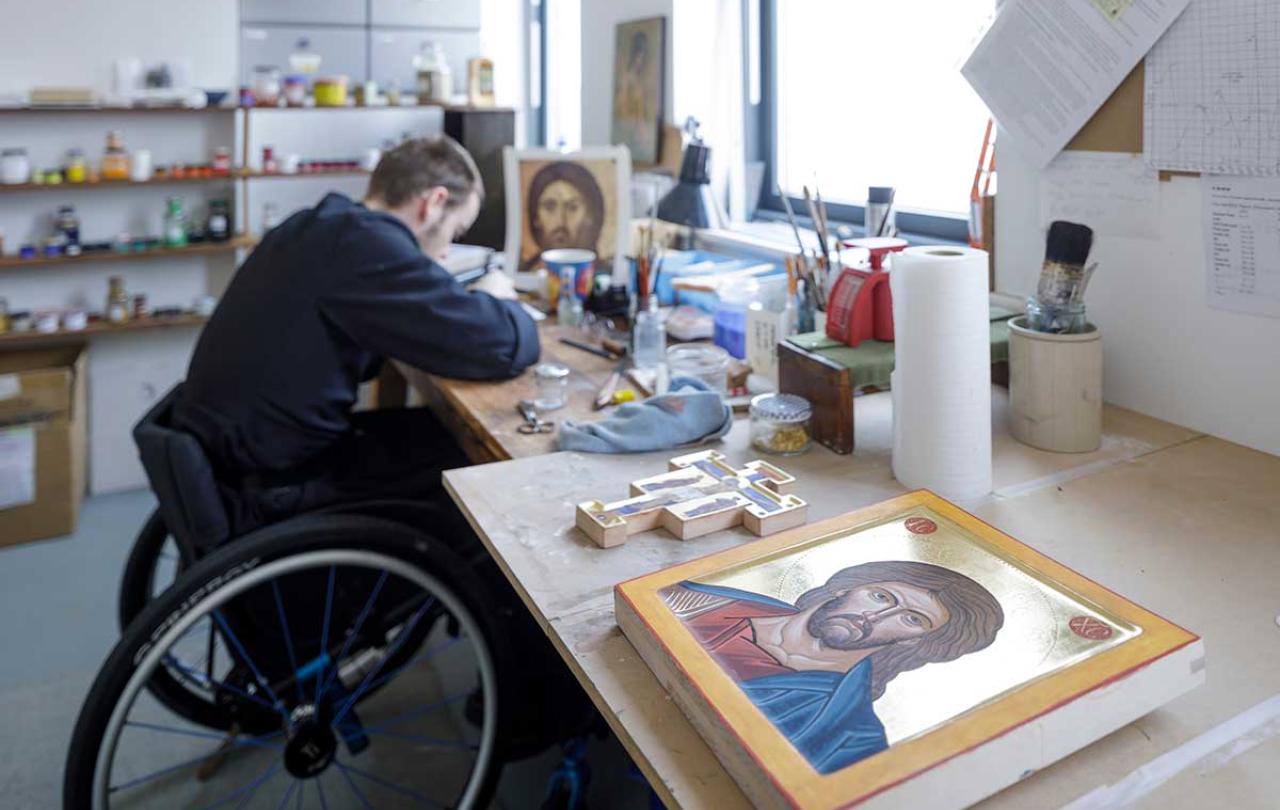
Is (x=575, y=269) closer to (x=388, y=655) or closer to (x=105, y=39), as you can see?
(x=388, y=655)

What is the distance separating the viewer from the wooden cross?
0.96 metres

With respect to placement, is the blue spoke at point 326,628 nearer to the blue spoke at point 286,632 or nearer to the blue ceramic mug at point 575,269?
the blue spoke at point 286,632

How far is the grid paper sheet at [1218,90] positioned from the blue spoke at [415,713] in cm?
170

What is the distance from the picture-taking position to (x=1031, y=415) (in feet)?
4.00

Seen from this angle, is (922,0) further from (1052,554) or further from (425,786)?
(425,786)

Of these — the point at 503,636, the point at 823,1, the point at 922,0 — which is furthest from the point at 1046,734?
the point at 823,1

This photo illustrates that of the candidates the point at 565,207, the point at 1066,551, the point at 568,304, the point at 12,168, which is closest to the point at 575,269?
the point at 568,304

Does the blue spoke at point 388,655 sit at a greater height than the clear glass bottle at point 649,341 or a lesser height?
lesser

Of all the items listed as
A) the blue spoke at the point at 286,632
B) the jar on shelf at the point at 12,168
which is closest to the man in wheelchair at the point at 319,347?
the blue spoke at the point at 286,632

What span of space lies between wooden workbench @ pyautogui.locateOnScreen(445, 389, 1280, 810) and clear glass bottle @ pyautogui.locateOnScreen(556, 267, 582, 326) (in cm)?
89

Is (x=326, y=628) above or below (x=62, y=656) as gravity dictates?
above

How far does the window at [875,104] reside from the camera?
6.48 ft

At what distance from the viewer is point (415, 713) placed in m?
2.06

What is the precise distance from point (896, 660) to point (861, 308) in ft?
2.27
